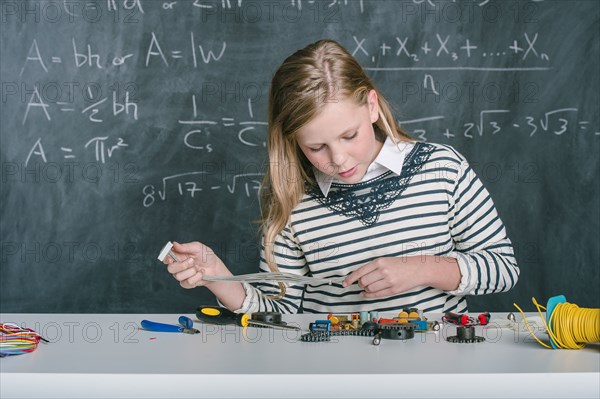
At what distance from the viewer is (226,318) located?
1.13m

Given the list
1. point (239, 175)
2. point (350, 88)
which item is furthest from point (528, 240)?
point (350, 88)

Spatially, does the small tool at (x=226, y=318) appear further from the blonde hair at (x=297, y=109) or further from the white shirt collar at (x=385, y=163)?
the white shirt collar at (x=385, y=163)

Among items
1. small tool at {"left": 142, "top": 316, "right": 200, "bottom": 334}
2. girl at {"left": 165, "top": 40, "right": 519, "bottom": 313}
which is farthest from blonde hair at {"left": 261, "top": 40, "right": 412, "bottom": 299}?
small tool at {"left": 142, "top": 316, "right": 200, "bottom": 334}

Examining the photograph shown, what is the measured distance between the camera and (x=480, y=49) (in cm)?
235

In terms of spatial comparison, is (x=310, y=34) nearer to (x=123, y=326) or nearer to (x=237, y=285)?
(x=237, y=285)

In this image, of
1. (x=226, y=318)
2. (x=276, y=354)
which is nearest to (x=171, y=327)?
(x=226, y=318)

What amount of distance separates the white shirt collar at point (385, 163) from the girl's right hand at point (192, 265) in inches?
14.1

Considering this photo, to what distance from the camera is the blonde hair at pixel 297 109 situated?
1358mm

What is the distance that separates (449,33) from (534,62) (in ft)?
0.92

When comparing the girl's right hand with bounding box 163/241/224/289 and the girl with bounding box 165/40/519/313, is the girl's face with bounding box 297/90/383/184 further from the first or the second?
the girl's right hand with bounding box 163/241/224/289

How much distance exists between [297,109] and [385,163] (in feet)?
0.84

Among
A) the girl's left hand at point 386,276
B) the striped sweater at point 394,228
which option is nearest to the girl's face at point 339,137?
the striped sweater at point 394,228

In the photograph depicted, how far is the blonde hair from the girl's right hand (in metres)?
0.24

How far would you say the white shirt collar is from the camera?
151 centimetres
